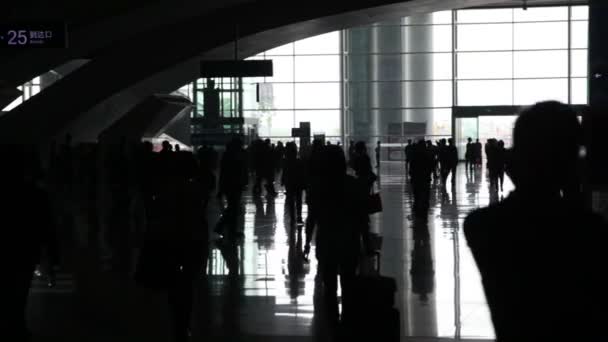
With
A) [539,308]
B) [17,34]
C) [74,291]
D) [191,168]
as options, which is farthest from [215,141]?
[539,308]

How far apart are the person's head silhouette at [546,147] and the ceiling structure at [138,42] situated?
19.8 metres

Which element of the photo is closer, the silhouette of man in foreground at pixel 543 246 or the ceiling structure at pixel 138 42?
the silhouette of man in foreground at pixel 543 246

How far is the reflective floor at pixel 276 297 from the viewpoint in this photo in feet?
26.7

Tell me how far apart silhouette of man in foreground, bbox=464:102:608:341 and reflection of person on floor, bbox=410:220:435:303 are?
698 centimetres

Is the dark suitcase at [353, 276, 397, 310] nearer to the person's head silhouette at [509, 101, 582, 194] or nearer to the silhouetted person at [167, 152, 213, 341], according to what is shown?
the silhouetted person at [167, 152, 213, 341]

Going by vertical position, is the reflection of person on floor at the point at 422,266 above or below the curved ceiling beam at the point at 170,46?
below

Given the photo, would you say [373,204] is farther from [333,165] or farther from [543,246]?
[543,246]

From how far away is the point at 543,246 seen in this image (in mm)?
2449

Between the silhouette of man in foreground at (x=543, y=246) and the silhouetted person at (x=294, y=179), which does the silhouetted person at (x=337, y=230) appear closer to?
the silhouette of man in foreground at (x=543, y=246)

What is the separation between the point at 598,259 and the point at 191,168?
5666mm

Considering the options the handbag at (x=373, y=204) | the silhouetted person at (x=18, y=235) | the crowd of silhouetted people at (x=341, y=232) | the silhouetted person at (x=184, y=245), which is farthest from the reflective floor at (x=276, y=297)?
the silhouetted person at (x=18, y=235)

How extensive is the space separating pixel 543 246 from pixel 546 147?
0.82ft

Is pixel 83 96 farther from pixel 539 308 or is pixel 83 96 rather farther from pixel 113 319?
pixel 539 308

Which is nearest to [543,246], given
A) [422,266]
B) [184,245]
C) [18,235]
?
[18,235]
